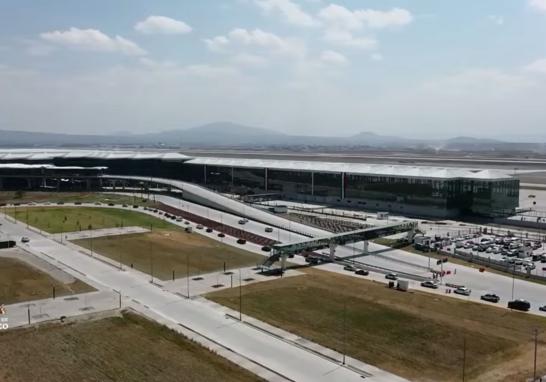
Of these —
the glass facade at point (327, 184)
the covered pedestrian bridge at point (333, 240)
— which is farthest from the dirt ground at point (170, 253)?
the glass facade at point (327, 184)

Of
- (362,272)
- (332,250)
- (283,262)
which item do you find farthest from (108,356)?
(332,250)

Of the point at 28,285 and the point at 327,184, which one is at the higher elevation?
the point at 327,184

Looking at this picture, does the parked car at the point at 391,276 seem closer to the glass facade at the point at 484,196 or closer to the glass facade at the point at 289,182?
the glass facade at the point at 484,196

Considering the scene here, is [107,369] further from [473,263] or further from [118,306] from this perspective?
[473,263]

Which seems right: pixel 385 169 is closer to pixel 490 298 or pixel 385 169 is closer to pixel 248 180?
pixel 248 180

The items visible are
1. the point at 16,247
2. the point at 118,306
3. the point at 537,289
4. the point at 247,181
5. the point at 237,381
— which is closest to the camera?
the point at 237,381

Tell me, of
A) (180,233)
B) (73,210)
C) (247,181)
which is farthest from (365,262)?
(247,181)
